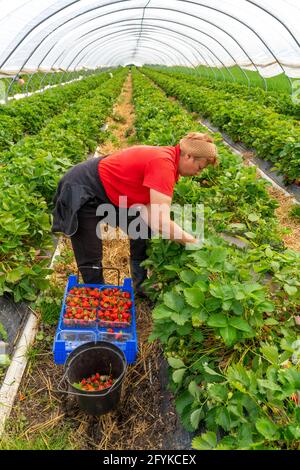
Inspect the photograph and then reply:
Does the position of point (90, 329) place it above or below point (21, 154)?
below

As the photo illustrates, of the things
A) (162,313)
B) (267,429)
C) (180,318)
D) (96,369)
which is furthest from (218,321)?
(96,369)

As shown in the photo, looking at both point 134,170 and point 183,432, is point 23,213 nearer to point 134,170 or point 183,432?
point 134,170

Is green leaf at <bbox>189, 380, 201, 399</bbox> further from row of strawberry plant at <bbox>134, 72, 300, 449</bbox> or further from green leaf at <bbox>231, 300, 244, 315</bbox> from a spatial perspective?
green leaf at <bbox>231, 300, 244, 315</bbox>

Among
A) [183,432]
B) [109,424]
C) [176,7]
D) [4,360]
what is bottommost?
[109,424]

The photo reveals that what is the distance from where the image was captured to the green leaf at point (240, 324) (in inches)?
75.1

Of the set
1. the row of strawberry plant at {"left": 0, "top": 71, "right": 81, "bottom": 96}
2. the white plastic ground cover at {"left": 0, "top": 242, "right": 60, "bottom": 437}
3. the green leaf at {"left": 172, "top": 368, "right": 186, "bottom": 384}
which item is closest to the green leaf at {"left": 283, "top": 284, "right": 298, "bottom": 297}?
the green leaf at {"left": 172, "top": 368, "right": 186, "bottom": 384}

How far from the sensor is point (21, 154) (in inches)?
→ 186

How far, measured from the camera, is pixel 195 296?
6.59ft

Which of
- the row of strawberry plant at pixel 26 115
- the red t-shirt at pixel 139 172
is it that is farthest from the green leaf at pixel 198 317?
the row of strawberry plant at pixel 26 115

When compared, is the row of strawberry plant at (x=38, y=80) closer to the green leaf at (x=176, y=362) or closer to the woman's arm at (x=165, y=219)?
the woman's arm at (x=165, y=219)

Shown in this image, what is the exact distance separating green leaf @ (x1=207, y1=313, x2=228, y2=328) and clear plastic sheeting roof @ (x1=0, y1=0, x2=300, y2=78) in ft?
28.8
